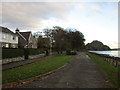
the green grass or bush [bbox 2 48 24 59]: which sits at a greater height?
bush [bbox 2 48 24 59]

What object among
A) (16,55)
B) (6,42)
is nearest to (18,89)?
(16,55)

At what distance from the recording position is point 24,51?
93.6ft

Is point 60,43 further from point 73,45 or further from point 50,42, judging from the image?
point 73,45

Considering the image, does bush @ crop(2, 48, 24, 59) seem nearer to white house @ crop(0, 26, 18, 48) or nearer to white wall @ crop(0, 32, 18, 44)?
white house @ crop(0, 26, 18, 48)

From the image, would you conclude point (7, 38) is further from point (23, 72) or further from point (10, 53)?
point (23, 72)

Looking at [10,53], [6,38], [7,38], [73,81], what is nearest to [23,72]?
[73,81]

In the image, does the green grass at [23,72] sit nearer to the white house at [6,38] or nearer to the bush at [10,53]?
the bush at [10,53]

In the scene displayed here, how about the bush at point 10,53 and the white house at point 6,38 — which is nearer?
the bush at point 10,53

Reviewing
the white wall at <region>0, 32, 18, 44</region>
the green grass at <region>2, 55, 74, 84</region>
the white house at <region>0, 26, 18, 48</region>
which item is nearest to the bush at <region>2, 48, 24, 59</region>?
the green grass at <region>2, 55, 74, 84</region>

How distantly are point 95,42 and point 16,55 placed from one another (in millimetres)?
143128

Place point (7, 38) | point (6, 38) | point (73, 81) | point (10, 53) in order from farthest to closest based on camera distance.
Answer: point (7, 38), point (6, 38), point (10, 53), point (73, 81)

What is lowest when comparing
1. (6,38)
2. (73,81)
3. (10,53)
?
(73,81)

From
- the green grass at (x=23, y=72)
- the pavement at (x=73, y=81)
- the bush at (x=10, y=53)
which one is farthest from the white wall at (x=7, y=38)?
the pavement at (x=73, y=81)

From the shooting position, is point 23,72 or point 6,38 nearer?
point 23,72
